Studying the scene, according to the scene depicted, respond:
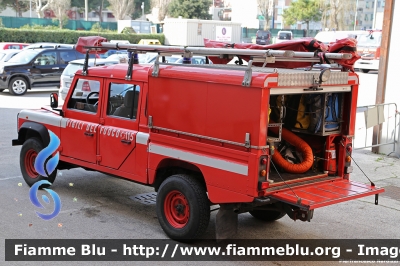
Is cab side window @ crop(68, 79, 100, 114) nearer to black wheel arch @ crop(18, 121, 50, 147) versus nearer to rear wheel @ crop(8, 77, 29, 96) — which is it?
black wheel arch @ crop(18, 121, 50, 147)

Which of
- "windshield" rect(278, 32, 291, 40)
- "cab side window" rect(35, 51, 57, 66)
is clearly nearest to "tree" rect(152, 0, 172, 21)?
"windshield" rect(278, 32, 291, 40)

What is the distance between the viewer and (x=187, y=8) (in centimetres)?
6656

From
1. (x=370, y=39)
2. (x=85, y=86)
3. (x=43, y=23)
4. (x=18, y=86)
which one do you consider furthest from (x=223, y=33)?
(x=85, y=86)

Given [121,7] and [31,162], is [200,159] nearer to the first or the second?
[31,162]

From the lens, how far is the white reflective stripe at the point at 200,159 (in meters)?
5.75

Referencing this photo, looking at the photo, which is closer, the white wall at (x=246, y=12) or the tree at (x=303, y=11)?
the tree at (x=303, y=11)

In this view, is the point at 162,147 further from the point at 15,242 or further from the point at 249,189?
the point at 15,242

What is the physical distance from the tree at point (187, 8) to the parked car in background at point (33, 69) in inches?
1821

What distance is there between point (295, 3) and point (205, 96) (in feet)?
196

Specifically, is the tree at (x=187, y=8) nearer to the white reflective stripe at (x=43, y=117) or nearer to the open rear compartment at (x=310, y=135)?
the white reflective stripe at (x=43, y=117)

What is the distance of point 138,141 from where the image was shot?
6965 millimetres

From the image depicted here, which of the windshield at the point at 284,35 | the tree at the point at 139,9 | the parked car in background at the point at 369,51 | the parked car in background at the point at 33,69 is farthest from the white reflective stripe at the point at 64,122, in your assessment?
the tree at the point at 139,9

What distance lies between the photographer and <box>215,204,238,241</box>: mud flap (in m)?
6.09

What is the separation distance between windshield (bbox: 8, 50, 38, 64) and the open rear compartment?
16198 millimetres
